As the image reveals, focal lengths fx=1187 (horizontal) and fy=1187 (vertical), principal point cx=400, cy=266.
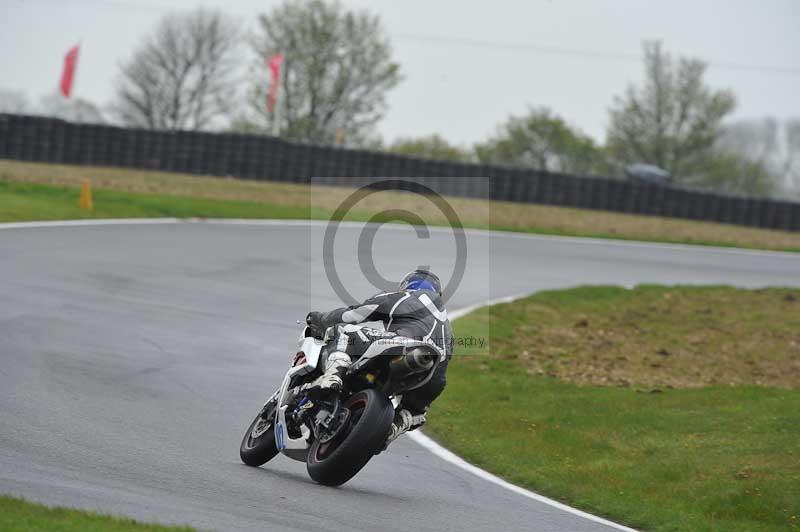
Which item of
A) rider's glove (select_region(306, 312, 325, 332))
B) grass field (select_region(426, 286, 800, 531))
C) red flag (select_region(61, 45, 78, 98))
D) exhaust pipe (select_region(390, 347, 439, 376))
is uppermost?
red flag (select_region(61, 45, 78, 98))

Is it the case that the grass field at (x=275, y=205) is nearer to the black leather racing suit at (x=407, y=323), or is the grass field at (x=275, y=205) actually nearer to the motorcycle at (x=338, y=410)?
the motorcycle at (x=338, y=410)

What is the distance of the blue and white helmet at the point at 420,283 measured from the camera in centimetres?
827

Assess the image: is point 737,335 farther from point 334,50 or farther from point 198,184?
point 334,50

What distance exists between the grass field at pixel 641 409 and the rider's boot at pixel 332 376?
212 centimetres

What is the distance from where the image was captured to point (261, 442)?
27.7ft

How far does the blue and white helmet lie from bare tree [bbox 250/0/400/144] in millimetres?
46703

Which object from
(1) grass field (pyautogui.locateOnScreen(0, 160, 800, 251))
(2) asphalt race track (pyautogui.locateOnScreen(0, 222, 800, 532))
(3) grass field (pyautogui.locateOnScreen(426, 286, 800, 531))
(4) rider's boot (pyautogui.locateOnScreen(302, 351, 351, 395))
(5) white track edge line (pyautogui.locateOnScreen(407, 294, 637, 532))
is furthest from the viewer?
(1) grass field (pyautogui.locateOnScreen(0, 160, 800, 251))

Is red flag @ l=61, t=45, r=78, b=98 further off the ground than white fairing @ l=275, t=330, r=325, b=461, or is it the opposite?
red flag @ l=61, t=45, r=78, b=98

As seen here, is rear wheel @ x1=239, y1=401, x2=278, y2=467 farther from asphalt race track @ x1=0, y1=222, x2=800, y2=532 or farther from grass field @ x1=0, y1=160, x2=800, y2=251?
grass field @ x1=0, y1=160, x2=800, y2=251

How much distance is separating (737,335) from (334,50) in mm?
42341

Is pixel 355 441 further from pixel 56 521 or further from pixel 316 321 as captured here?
pixel 56 521

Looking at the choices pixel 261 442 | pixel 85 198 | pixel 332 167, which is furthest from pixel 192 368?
pixel 332 167

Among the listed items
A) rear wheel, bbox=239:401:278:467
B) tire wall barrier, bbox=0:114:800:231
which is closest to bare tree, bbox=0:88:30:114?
tire wall barrier, bbox=0:114:800:231

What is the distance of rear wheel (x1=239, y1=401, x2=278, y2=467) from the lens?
8.41 meters
